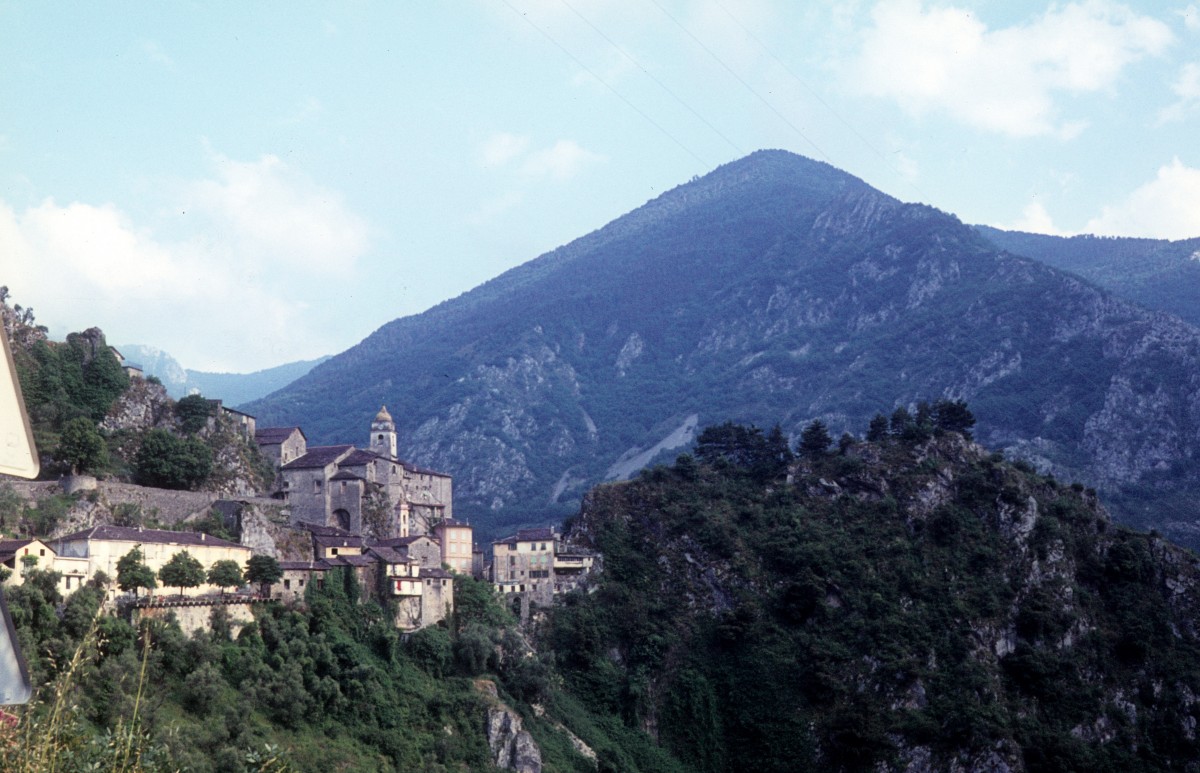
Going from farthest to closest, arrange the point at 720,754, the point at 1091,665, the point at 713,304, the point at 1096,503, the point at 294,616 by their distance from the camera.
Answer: the point at 713,304 → the point at 1096,503 → the point at 1091,665 → the point at 720,754 → the point at 294,616

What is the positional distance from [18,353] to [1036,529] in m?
59.2

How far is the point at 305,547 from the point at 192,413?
11989mm

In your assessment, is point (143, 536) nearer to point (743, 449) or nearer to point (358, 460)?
point (358, 460)

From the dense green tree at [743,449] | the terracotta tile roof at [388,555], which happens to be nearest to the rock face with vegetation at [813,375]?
the dense green tree at [743,449]

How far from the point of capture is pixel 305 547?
59625mm

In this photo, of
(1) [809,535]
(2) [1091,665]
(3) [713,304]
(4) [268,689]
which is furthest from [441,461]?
(4) [268,689]

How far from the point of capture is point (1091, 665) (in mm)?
71875

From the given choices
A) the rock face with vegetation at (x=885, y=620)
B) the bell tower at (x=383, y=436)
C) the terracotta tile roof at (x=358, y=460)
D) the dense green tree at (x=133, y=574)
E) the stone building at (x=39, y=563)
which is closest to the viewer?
the stone building at (x=39, y=563)

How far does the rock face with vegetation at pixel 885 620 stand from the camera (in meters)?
66.3

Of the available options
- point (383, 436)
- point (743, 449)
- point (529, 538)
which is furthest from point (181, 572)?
point (743, 449)

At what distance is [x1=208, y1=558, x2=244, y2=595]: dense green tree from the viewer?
50.2 metres

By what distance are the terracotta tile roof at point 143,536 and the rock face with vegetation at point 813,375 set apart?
7648 centimetres

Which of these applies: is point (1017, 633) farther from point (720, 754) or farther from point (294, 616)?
point (294, 616)

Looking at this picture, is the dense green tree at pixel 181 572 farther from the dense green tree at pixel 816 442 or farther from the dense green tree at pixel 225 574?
the dense green tree at pixel 816 442
